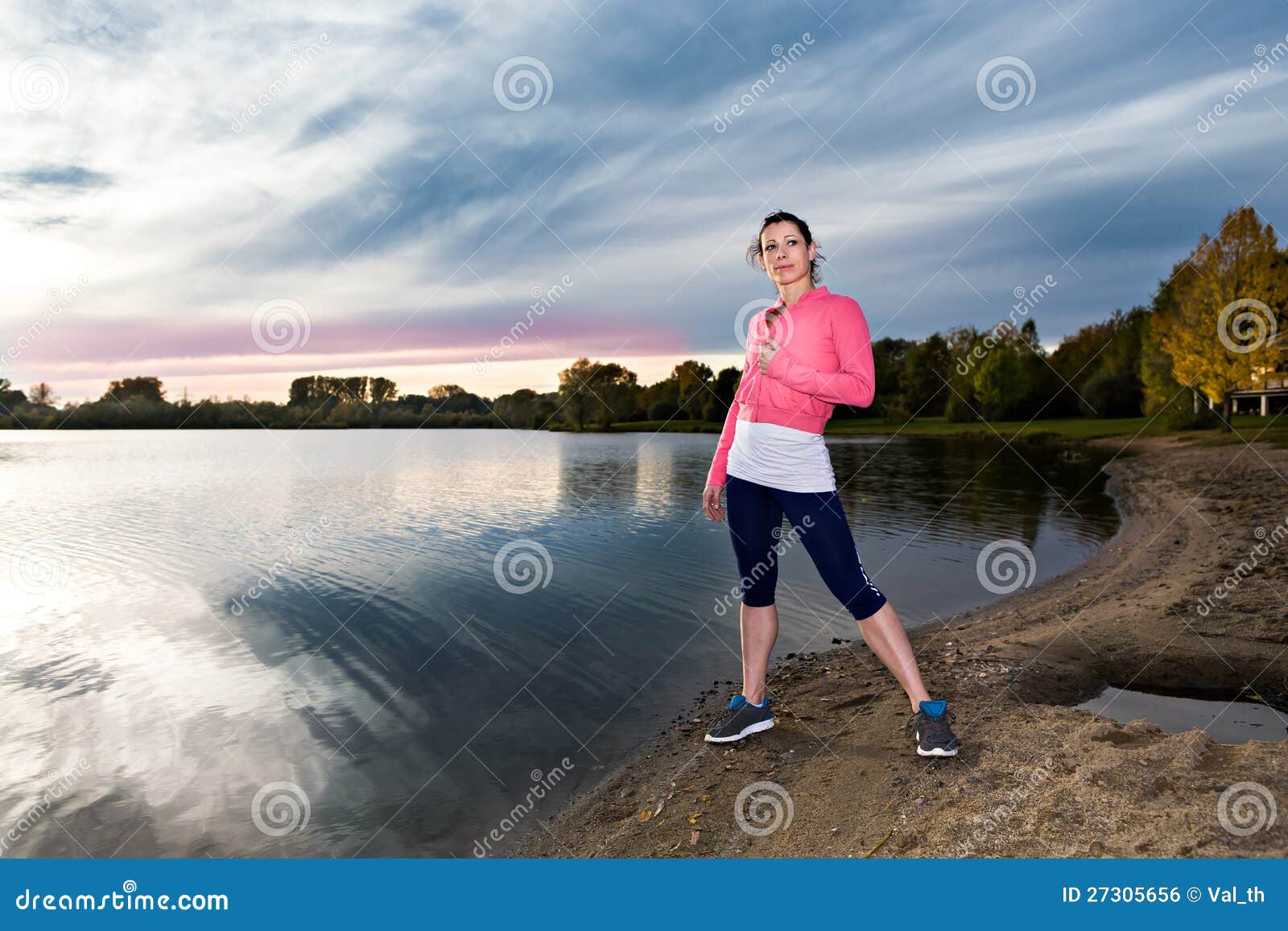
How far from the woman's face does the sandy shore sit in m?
2.21

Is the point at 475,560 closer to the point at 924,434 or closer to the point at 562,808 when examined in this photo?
the point at 562,808

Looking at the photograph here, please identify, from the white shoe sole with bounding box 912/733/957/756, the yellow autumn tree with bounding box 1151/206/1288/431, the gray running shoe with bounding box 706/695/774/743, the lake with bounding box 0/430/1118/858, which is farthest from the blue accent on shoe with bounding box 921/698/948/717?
the yellow autumn tree with bounding box 1151/206/1288/431

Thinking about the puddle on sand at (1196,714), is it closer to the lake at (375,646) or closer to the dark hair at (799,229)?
the lake at (375,646)

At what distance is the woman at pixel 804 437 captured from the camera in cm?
310

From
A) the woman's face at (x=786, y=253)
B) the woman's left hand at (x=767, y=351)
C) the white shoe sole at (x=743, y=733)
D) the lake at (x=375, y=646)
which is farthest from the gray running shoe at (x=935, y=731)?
the woman's face at (x=786, y=253)

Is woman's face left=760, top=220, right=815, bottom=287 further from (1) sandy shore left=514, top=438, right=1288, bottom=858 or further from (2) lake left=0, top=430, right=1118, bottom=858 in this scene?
(2) lake left=0, top=430, right=1118, bottom=858

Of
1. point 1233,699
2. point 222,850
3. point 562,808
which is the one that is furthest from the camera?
point 1233,699

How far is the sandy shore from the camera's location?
2.55 meters

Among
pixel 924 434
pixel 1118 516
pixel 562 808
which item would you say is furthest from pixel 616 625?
pixel 924 434

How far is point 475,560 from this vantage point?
10484 mm

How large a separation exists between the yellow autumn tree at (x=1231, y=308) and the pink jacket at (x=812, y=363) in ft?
97.7

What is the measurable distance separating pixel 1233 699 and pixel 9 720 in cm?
794

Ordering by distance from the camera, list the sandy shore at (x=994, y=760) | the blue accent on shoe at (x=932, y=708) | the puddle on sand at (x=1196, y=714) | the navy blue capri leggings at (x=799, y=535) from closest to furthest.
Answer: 1. the sandy shore at (x=994, y=760)
2. the navy blue capri leggings at (x=799, y=535)
3. the blue accent on shoe at (x=932, y=708)
4. the puddle on sand at (x=1196, y=714)

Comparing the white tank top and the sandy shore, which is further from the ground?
the white tank top
